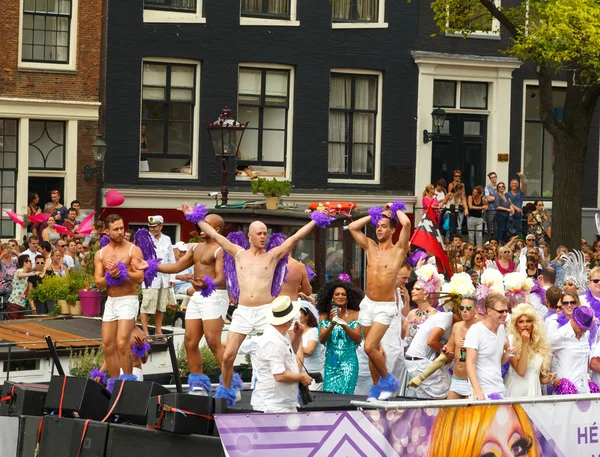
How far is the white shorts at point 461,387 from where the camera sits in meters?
13.0

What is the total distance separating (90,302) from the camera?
20.7 metres

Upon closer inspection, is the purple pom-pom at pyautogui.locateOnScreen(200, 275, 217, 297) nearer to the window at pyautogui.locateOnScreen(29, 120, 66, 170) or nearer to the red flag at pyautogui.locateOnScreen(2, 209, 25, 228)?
the red flag at pyautogui.locateOnScreen(2, 209, 25, 228)

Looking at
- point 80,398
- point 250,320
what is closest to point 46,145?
point 250,320

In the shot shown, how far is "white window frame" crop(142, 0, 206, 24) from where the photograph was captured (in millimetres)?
28641

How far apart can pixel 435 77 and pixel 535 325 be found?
19.0m

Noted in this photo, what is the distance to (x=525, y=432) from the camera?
1144cm

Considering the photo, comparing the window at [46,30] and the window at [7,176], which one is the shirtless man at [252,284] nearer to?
the window at [7,176]

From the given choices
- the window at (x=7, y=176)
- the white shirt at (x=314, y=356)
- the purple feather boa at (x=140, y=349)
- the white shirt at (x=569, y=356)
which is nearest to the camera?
the white shirt at (x=569, y=356)

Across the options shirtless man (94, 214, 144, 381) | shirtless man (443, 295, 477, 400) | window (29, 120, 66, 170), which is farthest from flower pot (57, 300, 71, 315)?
shirtless man (443, 295, 477, 400)

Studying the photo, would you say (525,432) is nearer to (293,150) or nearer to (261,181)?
(261,181)

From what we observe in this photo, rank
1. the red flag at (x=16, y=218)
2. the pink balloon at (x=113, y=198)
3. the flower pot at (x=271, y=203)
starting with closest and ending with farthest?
the flower pot at (x=271, y=203)
the red flag at (x=16, y=218)
the pink balloon at (x=113, y=198)

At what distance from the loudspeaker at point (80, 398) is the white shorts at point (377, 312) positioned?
3081 millimetres

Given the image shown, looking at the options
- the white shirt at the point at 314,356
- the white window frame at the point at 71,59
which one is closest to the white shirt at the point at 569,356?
the white shirt at the point at 314,356

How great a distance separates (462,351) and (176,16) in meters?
17.4
